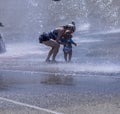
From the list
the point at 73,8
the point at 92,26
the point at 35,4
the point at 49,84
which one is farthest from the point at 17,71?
the point at 35,4

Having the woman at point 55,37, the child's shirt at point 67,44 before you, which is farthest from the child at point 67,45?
the woman at point 55,37

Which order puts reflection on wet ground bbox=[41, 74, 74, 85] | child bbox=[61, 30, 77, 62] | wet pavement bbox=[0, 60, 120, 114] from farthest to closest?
child bbox=[61, 30, 77, 62], reflection on wet ground bbox=[41, 74, 74, 85], wet pavement bbox=[0, 60, 120, 114]

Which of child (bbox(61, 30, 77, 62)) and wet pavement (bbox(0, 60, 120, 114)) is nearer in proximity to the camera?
wet pavement (bbox(0, 60, 120, 114))

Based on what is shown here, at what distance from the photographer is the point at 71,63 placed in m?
17.4

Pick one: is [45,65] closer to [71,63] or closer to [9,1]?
[71,63]

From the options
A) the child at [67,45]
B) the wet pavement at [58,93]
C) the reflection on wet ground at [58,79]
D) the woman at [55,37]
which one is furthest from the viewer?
the child at [67,45]

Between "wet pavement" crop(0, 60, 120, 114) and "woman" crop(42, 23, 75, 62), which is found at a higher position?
"woman" crop(42, 23, 75, 62)

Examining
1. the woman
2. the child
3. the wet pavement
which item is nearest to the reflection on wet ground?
the wet pavement

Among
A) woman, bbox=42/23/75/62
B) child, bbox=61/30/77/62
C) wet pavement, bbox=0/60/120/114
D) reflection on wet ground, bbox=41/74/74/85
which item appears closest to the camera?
wet pavement, bbox=0/60/120/114

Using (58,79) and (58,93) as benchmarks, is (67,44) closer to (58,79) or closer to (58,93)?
(58,79)

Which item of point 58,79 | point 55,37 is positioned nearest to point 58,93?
point 58,79

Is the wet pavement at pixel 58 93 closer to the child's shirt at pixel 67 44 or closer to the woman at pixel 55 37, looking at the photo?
the woman at pixel 55 37

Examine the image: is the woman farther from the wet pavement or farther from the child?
the wet pavement

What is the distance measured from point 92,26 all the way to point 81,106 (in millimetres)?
29784
